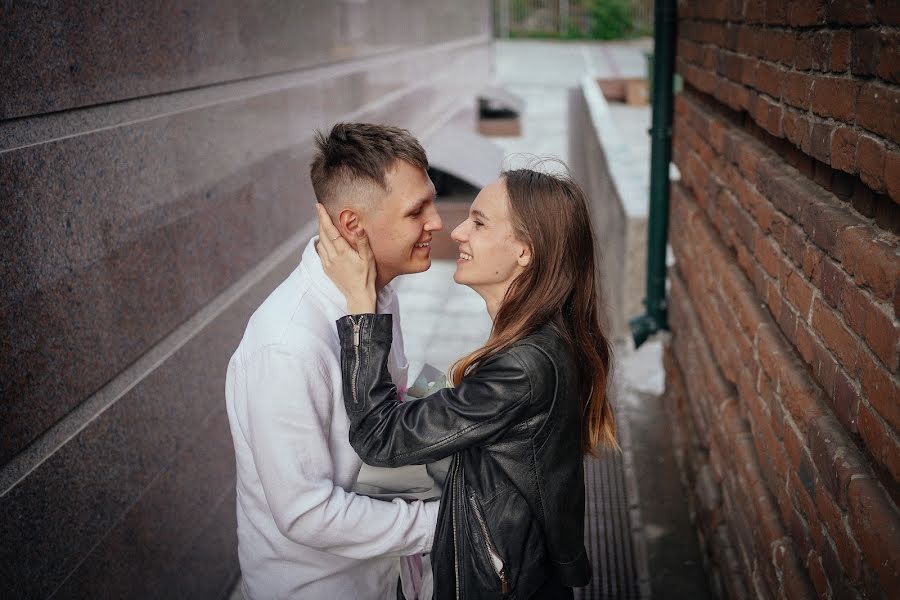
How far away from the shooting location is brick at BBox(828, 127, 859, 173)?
1870 mm

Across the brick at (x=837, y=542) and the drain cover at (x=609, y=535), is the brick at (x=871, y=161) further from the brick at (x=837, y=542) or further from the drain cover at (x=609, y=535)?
the drain cover at (x=609, y=535)

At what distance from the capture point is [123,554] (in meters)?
2.69

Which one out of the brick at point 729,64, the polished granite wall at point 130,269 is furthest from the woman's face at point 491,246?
the brick at point 729,64

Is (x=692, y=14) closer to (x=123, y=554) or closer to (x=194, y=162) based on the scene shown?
(x=194, y=162)

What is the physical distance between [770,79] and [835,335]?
102 cm

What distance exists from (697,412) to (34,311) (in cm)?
293

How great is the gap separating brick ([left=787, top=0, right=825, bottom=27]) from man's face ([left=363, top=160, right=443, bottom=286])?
3.73 feet

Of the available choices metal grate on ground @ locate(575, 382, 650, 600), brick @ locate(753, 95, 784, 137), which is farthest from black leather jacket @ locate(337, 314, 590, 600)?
metal grate on ground @ locate(575, 382, 650, 600)

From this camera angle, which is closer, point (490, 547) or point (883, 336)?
point (883, 336)

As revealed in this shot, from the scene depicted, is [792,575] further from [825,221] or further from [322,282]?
[322,282]

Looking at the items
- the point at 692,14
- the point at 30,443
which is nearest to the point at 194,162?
the point at 30,443

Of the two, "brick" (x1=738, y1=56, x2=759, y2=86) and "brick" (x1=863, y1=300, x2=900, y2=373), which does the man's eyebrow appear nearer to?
"brick" (x1=863, y1=300, x2=900, y2=373)

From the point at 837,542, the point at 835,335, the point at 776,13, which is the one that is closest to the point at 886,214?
the point at 835,335

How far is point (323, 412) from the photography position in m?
2.08
